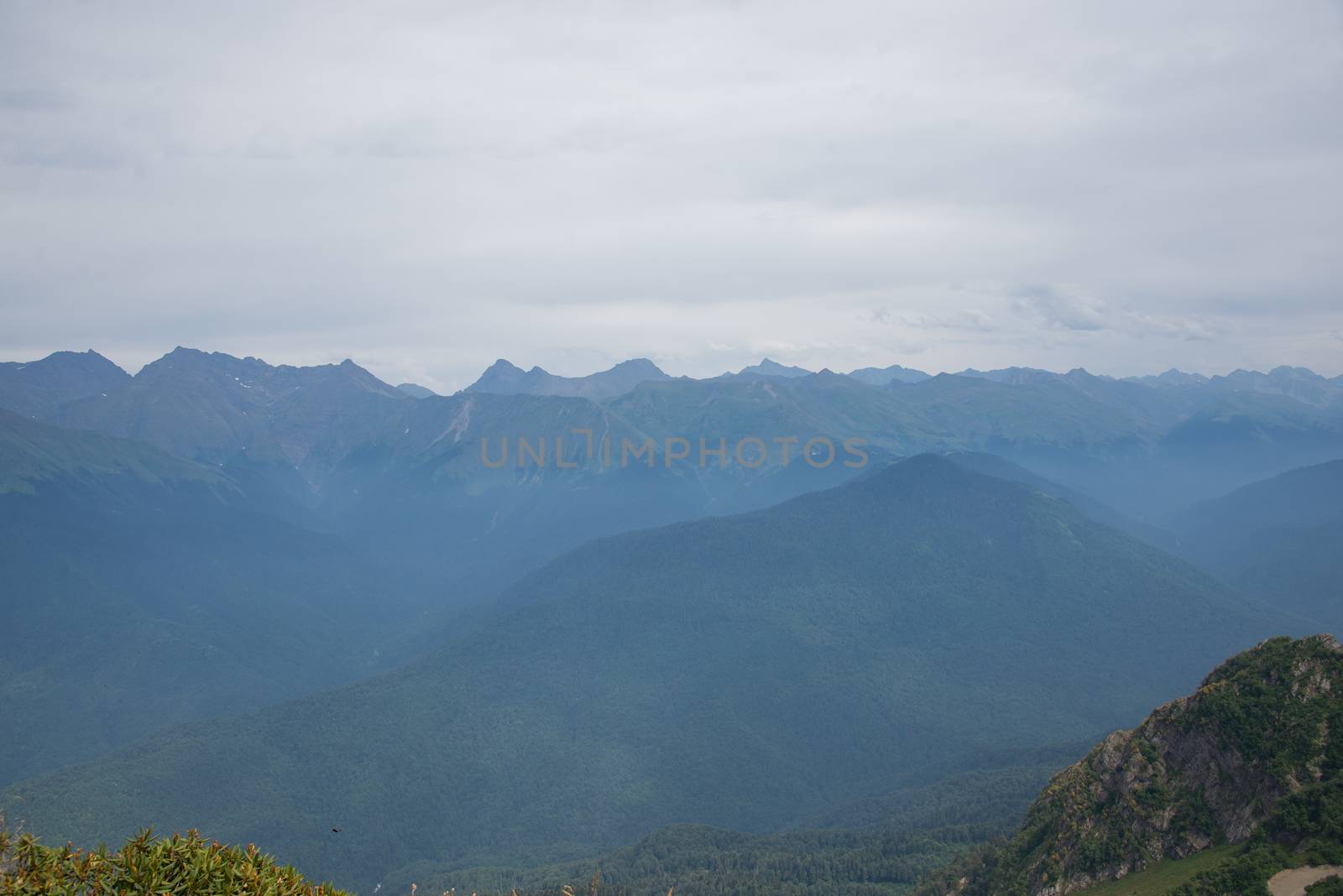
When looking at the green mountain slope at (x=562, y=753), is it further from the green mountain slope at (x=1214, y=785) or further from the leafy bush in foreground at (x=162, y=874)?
the leafy bush in foreground at (x=162, y=874)

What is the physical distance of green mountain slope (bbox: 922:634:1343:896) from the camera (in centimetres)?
5797

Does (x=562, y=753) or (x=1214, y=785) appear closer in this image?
(x=1214, y=785)

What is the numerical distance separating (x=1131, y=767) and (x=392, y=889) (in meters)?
100

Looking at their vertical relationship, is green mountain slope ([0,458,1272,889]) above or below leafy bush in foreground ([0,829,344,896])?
below

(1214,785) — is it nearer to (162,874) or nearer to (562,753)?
(162,874)

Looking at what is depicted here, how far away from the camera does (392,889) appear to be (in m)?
126

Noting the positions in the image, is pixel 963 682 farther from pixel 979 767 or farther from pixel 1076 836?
pixel 1076 836

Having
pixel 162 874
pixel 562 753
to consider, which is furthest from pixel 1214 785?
pixel 562 753

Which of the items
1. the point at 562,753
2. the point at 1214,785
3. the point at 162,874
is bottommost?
the point at 562,753

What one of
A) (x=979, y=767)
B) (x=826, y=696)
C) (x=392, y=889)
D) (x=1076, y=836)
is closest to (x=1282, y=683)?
(x=1076, y=836)

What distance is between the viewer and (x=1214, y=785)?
2527 inches

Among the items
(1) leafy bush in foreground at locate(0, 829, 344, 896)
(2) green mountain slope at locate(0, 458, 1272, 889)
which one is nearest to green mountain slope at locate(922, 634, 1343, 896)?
(1) leafy bush in foreground at locate(0, 829, 344, 896)

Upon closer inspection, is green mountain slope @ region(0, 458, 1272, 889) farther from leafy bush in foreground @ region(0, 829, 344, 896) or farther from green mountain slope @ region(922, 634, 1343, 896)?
leafy bush in foreground @ region(0, 829, 344, 896)

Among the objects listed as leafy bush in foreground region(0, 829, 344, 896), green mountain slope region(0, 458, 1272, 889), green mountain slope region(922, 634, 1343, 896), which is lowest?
green mountain slope region(0, 458, 1272, 889)
